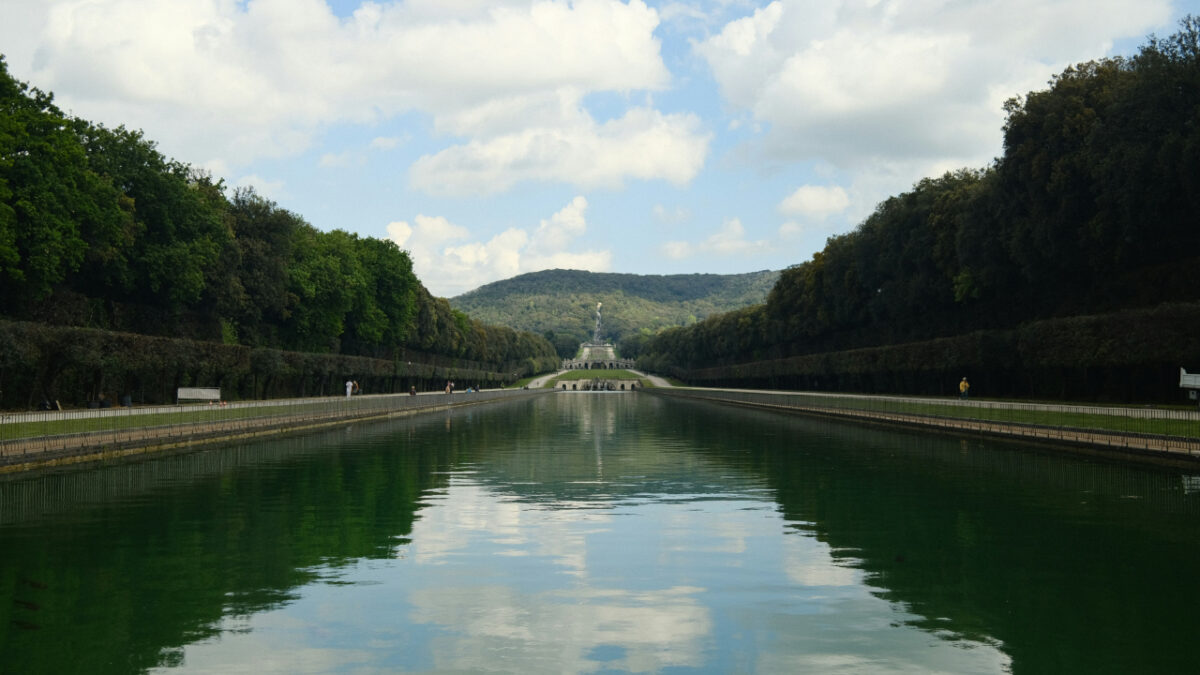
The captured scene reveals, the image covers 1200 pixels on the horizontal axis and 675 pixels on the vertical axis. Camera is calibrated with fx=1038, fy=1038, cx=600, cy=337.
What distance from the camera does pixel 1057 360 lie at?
52.1m

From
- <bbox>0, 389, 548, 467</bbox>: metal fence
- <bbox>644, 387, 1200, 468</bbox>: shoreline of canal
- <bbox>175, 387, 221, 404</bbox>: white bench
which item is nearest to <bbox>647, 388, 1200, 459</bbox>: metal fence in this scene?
<bbox>644, 387, 1200, 468</bbox>: shoreline of canal

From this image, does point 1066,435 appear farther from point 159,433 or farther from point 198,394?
point 198,394

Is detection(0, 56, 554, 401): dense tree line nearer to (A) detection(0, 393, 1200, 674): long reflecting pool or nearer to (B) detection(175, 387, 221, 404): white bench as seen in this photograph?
(B) detection(175, 387, 221, 404): white bench

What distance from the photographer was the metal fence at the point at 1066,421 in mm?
27672

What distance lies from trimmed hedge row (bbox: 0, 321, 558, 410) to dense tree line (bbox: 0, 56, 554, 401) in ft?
12.2

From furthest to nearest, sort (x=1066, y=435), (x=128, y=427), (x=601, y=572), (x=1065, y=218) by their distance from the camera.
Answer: (x=1065, y=218)
(x=1066, y=435)
(x=128, y=427)
(x=601, y=572)

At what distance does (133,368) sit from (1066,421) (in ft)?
137

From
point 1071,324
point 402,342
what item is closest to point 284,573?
point 1071,324

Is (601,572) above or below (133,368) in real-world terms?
below

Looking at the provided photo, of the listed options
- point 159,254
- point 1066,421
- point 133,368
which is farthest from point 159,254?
point 1066,421

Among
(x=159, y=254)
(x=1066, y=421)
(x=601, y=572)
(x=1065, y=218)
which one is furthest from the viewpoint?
(x=159, y=254)

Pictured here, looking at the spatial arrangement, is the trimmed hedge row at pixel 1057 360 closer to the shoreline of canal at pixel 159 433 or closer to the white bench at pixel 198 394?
the shoreline of canal at pixel 159 433

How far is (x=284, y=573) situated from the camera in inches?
500

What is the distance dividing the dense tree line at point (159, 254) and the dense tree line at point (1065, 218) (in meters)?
45.0
